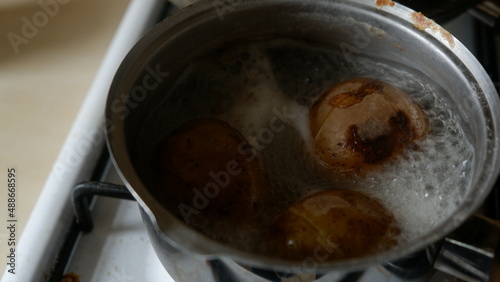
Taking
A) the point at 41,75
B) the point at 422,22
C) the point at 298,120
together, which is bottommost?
the point at 41,75

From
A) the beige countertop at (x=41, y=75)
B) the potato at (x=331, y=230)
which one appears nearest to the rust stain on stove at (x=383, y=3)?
the potato at (x=331, y=230)

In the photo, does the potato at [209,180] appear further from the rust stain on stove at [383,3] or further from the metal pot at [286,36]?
the rust stain on stove at [383,3]

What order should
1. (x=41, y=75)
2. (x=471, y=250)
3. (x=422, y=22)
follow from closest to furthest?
1. (x=471, y=250)
2. (x=422, y=22)
3. (x=41, y=75)

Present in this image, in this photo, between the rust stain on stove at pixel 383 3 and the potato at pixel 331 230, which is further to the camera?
the rust stain on stove at pixel 383 3

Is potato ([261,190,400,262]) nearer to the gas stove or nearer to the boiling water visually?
the boiling water

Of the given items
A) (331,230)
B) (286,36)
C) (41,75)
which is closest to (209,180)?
(331,230)

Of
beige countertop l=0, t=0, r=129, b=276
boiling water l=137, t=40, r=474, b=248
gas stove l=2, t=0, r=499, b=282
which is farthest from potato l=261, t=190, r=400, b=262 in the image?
beige countertop l=0, t=0, r=129, b=276

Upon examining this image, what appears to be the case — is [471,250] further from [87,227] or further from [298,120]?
[87,227]
